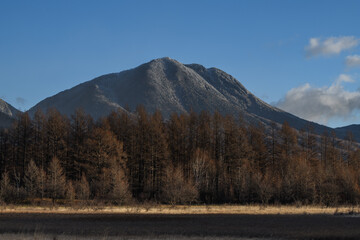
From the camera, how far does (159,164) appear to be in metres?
102

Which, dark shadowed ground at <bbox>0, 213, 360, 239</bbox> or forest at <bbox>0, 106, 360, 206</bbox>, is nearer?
dark shadowed ground at <bbox>0, 213, 360, 239</bbox>

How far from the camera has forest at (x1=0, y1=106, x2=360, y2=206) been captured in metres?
85.5

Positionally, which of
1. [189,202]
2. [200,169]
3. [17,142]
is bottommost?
[189,202]

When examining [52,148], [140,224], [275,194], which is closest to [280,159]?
[275,194]

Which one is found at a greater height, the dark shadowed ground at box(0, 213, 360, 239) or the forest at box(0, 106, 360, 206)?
the forest at box(0, 106, 360, 206)

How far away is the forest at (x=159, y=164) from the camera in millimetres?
85500

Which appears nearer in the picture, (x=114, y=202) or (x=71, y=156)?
(x=114, y=202)

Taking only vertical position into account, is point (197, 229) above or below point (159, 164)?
below

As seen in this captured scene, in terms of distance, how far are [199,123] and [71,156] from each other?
34669 mm

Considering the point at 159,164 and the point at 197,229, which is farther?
the point at 159,164

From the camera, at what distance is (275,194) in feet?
298

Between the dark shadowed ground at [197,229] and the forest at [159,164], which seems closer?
the dark shadowed ground at [197,229]

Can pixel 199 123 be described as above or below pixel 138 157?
above

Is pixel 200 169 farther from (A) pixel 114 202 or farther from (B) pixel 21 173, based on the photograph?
(B) pixel 21 173
